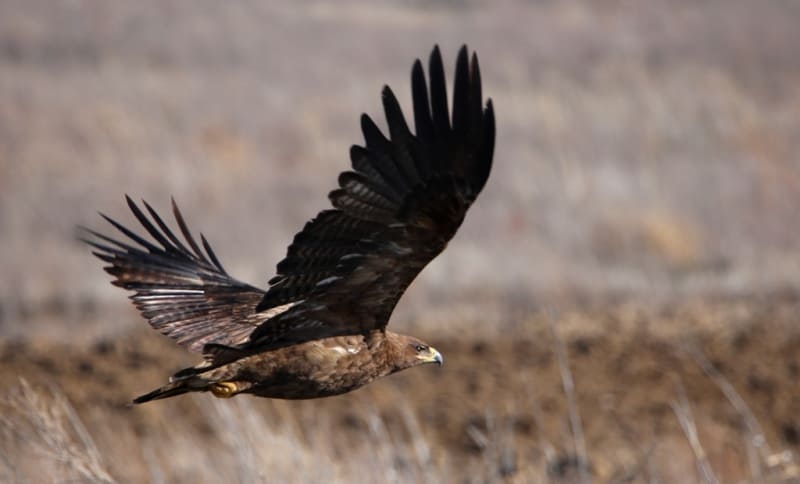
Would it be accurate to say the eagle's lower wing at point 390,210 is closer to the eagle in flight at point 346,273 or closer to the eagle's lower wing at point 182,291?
the eagle in flight at point 346,273

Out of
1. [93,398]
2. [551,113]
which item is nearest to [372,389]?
[93,398]

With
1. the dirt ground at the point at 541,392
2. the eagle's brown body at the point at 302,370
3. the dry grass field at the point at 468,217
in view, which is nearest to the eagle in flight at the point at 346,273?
the eagle's brown body at the point at 302,370

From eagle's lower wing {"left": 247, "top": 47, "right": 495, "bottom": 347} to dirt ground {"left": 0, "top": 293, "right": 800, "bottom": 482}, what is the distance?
2671mm

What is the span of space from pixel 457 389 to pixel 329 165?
5551 mm

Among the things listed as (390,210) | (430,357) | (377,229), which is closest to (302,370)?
(430,357)

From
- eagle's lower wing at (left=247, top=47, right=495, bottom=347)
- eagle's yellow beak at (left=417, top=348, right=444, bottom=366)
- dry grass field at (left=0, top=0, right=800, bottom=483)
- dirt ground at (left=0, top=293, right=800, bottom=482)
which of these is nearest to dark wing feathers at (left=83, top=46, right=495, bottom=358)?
eagle's lower wing at (left=247, top=47, right=495, bottom=347)

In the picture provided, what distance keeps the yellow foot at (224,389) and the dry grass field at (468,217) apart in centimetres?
8

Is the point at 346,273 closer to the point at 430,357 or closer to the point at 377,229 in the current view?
the point at 377,229

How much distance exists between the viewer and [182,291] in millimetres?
6316

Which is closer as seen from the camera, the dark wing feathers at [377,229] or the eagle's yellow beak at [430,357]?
the dark wing feathers at [377,229]

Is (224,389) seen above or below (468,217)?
below

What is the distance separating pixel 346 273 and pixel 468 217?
10.0 metres

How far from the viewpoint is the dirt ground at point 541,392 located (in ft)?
30.6

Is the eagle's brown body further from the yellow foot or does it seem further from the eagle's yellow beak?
the eagle's yellow beak
